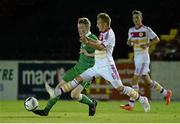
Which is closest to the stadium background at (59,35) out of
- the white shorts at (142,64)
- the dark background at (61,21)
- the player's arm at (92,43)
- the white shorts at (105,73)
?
the dark background at (61,21)

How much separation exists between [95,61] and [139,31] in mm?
3603

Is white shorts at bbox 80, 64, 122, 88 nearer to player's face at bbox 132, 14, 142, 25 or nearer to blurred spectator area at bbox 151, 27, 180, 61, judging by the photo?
player's face at bbox 132, 14, 142, 25

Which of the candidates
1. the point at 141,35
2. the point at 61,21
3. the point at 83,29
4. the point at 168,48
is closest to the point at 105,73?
the point at 83,29

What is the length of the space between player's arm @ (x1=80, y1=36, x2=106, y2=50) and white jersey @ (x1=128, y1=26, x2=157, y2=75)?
386cm

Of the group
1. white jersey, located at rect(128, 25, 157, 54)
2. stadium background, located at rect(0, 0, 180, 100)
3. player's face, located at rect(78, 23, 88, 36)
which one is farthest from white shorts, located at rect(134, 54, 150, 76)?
stadium background, located at rect(0, 0, 180, 100)

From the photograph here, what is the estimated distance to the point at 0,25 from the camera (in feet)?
105

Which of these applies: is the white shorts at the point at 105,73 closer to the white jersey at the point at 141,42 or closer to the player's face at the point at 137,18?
the player's face at the point at 137,18

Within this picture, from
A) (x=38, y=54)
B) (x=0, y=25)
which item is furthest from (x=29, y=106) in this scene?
(x=0, y=25)

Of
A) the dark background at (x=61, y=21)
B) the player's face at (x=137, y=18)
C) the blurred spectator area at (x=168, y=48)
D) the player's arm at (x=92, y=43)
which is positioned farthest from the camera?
the dark background at (x=61, y=21)

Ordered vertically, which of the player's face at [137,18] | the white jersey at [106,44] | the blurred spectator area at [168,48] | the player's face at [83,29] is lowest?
the blurred spectator area at [168,48]

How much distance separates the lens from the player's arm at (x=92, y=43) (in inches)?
606

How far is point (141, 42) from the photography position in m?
19.7

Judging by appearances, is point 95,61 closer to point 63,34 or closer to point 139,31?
point 139,31

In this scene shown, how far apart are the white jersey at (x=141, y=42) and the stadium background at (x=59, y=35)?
6.67 meters
